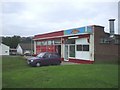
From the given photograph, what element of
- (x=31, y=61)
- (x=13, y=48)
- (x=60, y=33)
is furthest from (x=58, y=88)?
(x=13, y=48)

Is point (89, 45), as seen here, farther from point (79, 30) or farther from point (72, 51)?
point (72, 51)

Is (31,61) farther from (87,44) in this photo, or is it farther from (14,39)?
(14,39)

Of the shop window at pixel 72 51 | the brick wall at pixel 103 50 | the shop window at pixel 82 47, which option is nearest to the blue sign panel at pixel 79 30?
the brick wall at pixel 103 50

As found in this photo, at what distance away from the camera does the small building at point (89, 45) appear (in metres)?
27.8

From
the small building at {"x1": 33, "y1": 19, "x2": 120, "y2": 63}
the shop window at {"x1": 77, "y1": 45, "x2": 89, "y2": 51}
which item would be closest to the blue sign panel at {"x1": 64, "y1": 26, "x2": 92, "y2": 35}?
the small building at {"x1": 33, "y1": 19, "x2": 120, "y2": 63}

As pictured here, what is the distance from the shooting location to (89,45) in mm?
28188

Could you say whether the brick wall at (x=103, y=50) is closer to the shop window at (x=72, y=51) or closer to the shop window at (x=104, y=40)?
the shop window at (x=104, y=40)

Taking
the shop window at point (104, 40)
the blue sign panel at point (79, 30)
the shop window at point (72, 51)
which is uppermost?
the blue sign panel at point (79, 30)

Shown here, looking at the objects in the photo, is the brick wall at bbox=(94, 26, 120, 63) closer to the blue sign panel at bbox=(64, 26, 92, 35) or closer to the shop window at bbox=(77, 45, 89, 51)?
the blue sign panel at bbox=(64, 26, 92, 35)

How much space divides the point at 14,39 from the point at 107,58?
85.9 metres

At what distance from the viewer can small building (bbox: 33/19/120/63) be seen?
27.8m

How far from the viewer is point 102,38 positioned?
1119 inches

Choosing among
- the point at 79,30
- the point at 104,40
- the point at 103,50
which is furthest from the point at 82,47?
the point at 104,40

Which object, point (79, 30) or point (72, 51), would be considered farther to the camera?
point (72, 51)
